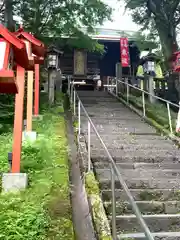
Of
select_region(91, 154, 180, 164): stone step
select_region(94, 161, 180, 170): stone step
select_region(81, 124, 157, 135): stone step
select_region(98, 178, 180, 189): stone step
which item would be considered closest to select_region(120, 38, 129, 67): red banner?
select_region(81, 124, 157, 135): stone step

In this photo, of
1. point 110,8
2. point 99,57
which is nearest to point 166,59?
point 110,8

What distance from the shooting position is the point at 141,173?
6605 mm

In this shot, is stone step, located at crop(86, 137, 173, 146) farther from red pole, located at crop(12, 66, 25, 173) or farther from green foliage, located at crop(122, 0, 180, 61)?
green foliage, located at crop(122, 0, 180, 61)

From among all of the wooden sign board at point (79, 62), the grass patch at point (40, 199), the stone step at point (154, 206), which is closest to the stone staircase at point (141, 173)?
the stone step at point (154, 206)

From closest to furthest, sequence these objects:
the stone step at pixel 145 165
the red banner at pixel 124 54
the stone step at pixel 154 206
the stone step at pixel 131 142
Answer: the stone step at pixel 154 206
the stone step at pixel 145 165
the stone step at pixel 131 142
the red banner at pixel 124 54

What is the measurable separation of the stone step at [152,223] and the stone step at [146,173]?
142 centimetres

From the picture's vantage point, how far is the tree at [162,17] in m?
16.7

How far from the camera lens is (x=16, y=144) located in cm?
598

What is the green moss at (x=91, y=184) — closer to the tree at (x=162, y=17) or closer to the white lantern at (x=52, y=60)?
the white lantern at (x=52, y=60)

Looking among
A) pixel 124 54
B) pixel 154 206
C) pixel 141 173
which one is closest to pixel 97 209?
pixel 154 206

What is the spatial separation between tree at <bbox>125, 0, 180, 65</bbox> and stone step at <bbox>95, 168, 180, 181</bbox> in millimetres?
11699

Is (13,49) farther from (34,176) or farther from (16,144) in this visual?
(34,176)

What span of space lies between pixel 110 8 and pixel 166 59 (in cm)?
416

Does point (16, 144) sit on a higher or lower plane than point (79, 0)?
lower
